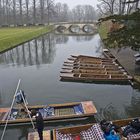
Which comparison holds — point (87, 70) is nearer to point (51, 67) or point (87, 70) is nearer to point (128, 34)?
point (51, 67)

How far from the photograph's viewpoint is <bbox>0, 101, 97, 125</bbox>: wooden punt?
51.2 feet

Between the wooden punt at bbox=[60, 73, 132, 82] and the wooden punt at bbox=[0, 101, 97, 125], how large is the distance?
7.84 meters

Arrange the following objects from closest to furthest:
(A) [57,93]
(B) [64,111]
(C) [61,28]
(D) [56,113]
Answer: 1. (D) [56,113]
2. (B) [64,111]
3. (A) [57,93]
4. (C) [61,28]

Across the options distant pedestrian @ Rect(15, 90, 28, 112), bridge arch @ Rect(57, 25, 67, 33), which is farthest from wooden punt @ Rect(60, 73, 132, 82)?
bridge arch @ Rect(57, 25, 67, 33)

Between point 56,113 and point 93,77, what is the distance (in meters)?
9.51

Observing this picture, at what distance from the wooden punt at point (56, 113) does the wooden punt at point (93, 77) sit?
7.84 metres

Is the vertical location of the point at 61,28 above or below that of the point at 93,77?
below

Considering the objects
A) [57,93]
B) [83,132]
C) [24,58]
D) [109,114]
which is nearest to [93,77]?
[57,93]

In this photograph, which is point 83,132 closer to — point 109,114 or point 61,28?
point 109,114

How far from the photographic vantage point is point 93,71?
27188 millimetres

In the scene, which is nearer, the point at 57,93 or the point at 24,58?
the point at 57,93

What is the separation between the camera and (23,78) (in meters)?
27.5

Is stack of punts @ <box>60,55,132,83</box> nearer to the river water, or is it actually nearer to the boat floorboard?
the river water

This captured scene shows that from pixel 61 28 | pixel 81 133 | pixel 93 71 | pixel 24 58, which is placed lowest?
pixel 61 28
